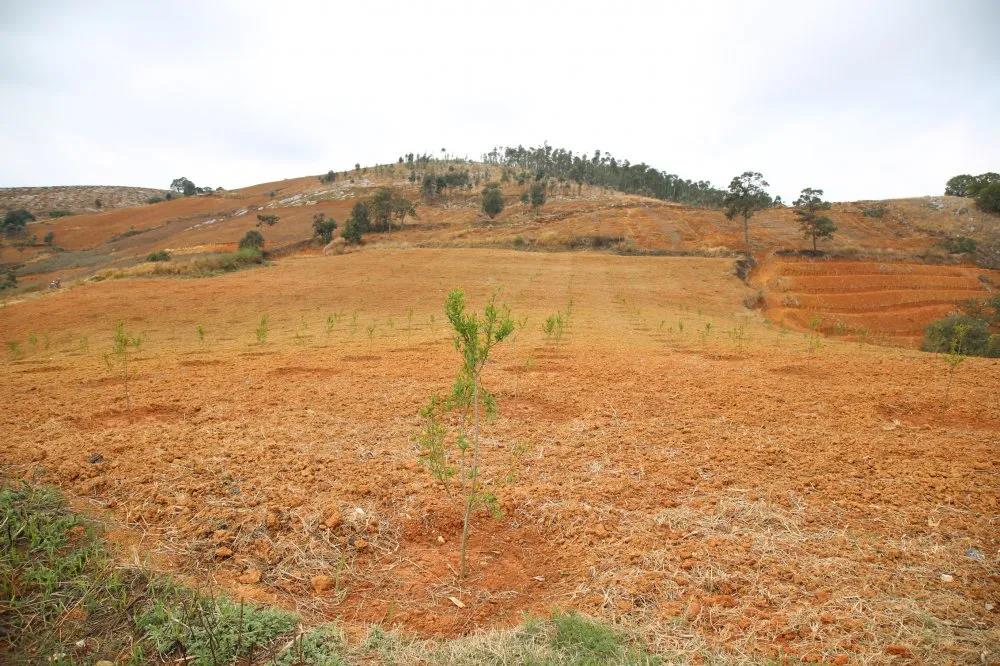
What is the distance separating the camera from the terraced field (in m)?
29.3

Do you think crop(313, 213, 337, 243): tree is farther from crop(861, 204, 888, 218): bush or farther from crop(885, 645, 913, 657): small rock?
crop(861, 204, 888, 218): bush

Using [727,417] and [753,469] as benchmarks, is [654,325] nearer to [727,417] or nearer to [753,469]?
[727,417]

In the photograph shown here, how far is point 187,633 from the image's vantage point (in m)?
2.96

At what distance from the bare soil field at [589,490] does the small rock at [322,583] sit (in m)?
0.02

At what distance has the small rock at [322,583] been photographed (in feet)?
11.8

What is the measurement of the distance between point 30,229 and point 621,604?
101 m

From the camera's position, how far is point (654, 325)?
21469 mm

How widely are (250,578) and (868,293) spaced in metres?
40.7

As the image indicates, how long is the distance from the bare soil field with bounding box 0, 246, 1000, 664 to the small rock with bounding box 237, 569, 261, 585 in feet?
0.05

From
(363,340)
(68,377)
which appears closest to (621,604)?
(68,377)

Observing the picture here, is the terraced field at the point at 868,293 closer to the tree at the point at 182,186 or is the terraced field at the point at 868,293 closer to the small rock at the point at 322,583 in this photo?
the small rock at the point at 322,583

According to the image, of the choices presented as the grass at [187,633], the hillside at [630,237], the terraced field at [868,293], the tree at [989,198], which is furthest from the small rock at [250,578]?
the tree at [989,198]

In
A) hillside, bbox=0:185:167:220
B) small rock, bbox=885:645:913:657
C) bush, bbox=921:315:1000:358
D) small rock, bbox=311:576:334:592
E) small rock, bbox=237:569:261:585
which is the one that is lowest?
bush, bbox=921:315:1000:358

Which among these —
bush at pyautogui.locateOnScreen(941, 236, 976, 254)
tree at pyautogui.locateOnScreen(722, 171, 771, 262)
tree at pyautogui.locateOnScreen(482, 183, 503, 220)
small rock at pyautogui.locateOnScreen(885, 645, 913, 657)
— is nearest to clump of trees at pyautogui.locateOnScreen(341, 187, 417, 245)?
tree at pyautogui.locateOnScreen(482, 183, 503, 220)
